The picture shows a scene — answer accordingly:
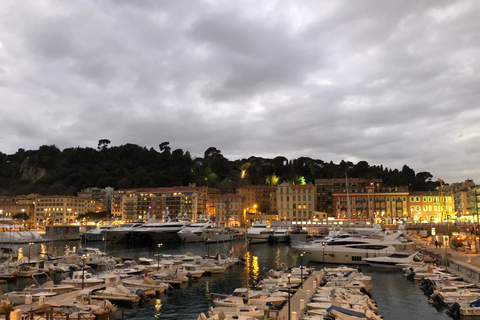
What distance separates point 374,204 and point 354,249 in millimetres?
63928

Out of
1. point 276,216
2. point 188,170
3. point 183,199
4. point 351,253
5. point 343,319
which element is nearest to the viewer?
point 343,319

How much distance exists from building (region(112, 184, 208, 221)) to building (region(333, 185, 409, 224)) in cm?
4224

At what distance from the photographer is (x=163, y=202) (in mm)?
127938

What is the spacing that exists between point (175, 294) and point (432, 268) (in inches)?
873

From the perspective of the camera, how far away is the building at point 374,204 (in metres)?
103

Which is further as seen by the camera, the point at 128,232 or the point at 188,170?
the point at 188,170

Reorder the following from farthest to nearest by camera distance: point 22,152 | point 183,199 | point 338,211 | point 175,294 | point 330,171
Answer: point 22,152, point 330,171, point 183,199, point 338,211, point 175,294

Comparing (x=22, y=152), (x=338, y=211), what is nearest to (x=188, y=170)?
(x=338, y=211)

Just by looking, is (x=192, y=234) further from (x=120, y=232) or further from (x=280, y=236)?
(x=280, y=236)

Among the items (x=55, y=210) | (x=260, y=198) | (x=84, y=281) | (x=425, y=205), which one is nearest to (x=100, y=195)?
(x=55, y=210)

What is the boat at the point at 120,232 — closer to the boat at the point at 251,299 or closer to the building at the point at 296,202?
the building at the point at 296,202

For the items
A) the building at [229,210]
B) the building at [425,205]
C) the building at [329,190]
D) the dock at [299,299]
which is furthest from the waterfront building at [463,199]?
the dock at [299,299]

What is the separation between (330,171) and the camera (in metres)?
140

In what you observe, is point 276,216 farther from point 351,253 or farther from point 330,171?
point 351,253
